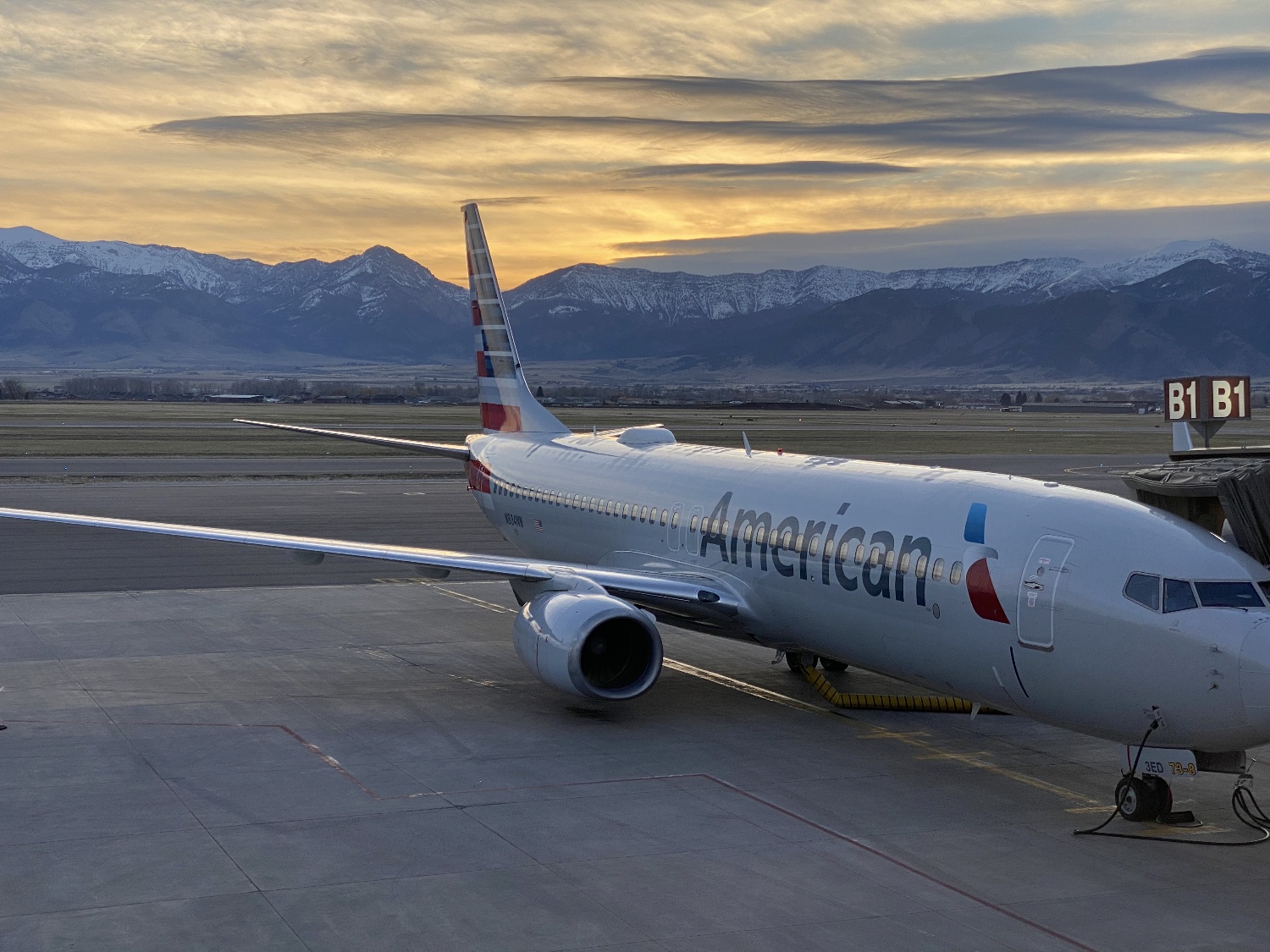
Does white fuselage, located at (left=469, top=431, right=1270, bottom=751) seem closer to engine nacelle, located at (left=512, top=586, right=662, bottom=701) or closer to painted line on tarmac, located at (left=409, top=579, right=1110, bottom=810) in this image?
painted line on tarmac, located at (left=409, top=579, right=1110, bottom=810)

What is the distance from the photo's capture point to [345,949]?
476 inches

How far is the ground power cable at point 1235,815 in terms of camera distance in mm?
15172

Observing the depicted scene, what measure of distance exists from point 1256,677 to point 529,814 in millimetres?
7937

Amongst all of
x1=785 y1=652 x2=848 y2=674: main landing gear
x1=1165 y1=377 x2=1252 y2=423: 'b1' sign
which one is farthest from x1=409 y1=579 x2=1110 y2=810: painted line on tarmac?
x1=1165 y1=377 x2=1252 y2=423: 'b1' sign

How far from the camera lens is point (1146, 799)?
15.7 metres

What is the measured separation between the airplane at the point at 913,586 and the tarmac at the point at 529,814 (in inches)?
50.1

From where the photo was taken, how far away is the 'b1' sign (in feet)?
64.7

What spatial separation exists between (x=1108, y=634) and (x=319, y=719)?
11.4 metres

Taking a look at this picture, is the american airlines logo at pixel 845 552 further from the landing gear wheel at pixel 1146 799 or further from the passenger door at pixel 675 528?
the landing gear wheel at pixel 1146 799

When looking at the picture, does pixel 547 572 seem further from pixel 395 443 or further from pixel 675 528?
pixel 395 443

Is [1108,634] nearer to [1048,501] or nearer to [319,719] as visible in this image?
[1048,501]

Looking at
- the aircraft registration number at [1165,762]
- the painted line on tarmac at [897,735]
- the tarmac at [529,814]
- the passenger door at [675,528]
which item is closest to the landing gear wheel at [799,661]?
the tarmac at [529,814]

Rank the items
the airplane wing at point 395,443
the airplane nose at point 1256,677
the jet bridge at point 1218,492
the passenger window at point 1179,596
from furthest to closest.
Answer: the airplane wing at point 395,443
the jet bridge at point 1218,492
the passenger window at point 1179,596
the airplane nose at point 1256,677

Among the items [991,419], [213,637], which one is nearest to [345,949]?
[213,637]
